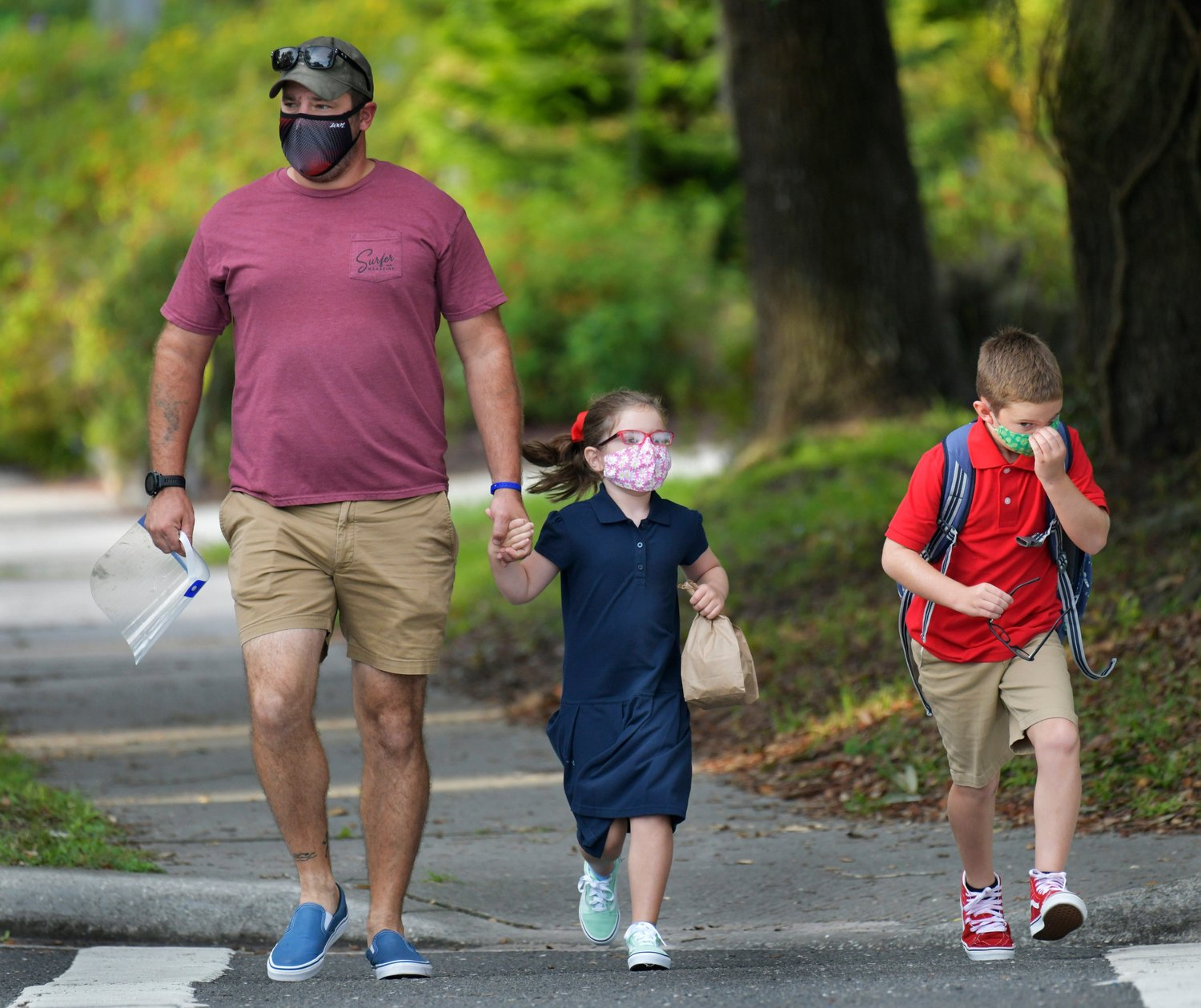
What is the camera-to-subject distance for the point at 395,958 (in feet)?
14.1

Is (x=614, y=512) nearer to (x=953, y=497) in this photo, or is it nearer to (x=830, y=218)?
(x=953, y=497)

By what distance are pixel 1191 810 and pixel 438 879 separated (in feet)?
7.92

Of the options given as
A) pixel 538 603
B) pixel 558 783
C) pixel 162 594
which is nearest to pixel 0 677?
pixel 538 603

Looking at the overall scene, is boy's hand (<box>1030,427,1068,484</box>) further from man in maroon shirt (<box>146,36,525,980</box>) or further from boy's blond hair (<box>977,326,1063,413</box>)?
man in maroon shirt (<box>146,36,525,980</box>)

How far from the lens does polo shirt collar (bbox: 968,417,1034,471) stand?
4.30 m

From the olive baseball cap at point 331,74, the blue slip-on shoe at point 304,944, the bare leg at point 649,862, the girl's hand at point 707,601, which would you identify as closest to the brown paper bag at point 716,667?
the girl's hand at point 707,601

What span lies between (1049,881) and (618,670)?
3.82 feet

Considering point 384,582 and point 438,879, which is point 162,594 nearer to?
point 384,582

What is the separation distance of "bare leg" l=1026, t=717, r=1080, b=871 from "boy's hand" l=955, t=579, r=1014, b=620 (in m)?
0.34

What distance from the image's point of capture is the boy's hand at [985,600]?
162 inches

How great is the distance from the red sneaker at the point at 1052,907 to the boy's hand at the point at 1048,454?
93 centimetres

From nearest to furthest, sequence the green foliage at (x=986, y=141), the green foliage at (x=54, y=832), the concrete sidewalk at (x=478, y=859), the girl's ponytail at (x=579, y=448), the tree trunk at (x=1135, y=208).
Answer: the girl's ponytail at (x=579, y=448)
the concrete sidewalk at (x=478, y=859)
the green foliage at (x=54, y=832)
the tree trunk at (x=1135, y=208)
the green foliage at (x=986, y=141)

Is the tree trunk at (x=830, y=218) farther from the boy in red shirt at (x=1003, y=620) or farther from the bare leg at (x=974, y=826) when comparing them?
the bare leg at (x=974, y=826)

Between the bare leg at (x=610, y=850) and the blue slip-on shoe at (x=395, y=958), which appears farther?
the bare leg at (x=610, y=850)
